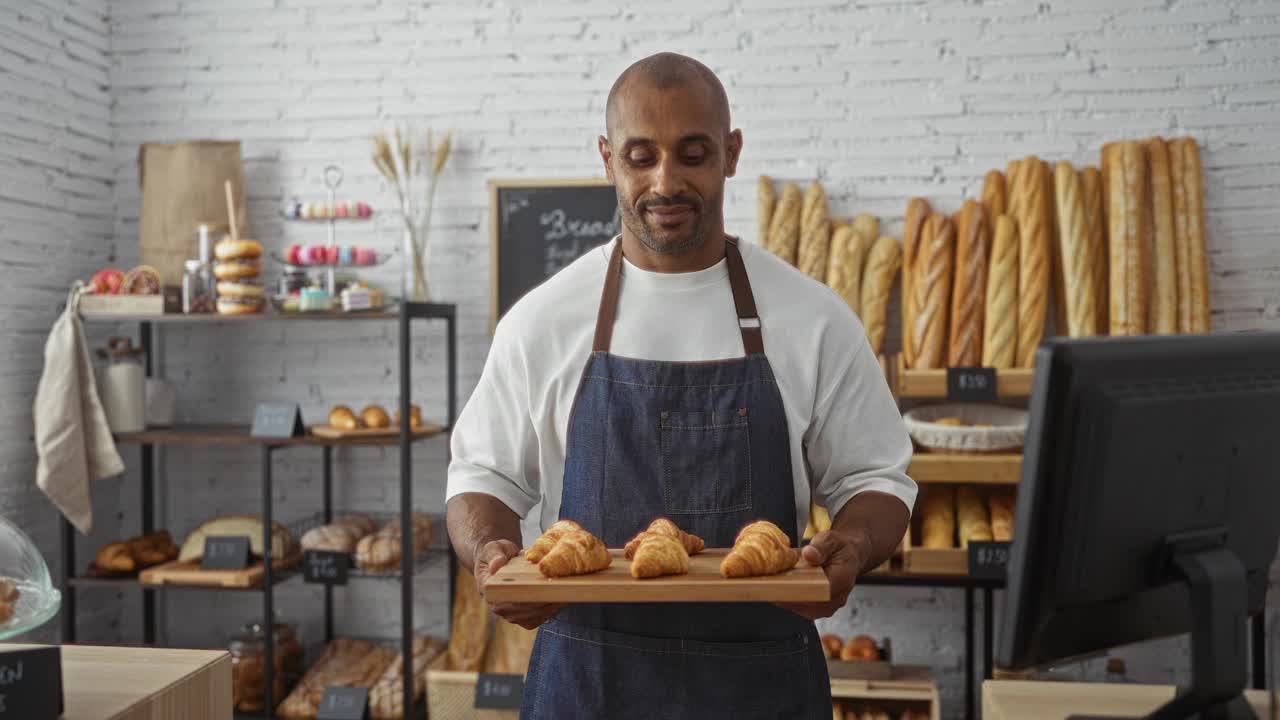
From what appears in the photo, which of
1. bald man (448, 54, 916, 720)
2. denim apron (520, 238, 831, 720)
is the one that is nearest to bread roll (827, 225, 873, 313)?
bald man (448, 54, 916, 720)

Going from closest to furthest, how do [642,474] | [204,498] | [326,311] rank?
[642,474] < [326,311] < [204,498]

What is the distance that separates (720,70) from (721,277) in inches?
79.2

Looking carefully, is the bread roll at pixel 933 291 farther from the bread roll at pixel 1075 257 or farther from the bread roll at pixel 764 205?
the bread roll at pixel 764 205

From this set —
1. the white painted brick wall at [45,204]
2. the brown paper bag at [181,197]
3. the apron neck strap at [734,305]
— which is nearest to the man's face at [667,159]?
the apron neck strap at [734,305]

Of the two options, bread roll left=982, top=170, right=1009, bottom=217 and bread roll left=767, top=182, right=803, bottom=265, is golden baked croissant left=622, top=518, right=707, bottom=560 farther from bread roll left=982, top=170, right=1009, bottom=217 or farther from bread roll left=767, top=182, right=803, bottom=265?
bread roll left=982, top=170, right=1009, bottom=217

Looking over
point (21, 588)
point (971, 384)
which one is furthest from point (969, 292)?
point (21, 588)

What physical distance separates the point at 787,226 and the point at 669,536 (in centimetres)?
212

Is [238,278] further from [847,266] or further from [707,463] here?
[707,463]

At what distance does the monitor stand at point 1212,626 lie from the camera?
3.31 ft

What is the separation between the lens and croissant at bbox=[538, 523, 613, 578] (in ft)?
4.75

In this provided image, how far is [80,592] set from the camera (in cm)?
386

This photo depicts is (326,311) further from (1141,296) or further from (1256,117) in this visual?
(1256,117)

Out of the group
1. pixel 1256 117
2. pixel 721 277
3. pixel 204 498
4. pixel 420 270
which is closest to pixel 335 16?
pixel 420 270

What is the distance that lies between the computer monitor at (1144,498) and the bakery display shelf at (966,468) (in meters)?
2.02
